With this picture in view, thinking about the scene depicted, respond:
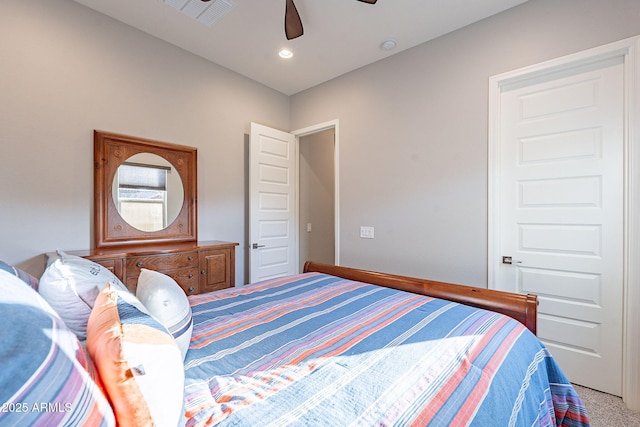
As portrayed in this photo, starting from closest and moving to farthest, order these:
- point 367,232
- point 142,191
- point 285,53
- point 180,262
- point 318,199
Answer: point 180,262, point 142,191, point 285,53, point 367,232, point 318,199

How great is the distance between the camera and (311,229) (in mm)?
4391

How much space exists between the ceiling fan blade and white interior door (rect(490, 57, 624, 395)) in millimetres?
1764

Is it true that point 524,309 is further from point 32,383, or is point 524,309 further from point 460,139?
point 32,383

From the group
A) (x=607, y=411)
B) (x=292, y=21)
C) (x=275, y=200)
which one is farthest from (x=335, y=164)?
(x=607, y=411)

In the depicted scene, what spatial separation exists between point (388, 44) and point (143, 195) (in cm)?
276

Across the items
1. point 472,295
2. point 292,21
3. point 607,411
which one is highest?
point 292,21

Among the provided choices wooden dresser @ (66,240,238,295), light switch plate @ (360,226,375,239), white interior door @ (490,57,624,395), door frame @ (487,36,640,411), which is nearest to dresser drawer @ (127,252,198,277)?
wooden dresser @ (66,240,238,295)

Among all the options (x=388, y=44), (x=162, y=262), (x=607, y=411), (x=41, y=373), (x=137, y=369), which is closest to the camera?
(x=41, y=373)

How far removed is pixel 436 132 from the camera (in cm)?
263

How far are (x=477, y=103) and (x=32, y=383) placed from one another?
2942 millimetres

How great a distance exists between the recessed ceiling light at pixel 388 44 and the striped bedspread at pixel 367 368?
8.00 ft

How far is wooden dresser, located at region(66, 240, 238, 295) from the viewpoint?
6.92 feet

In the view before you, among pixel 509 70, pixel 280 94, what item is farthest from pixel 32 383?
pixel 280 94

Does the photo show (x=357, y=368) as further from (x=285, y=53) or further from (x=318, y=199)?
(x=318, y=199)
